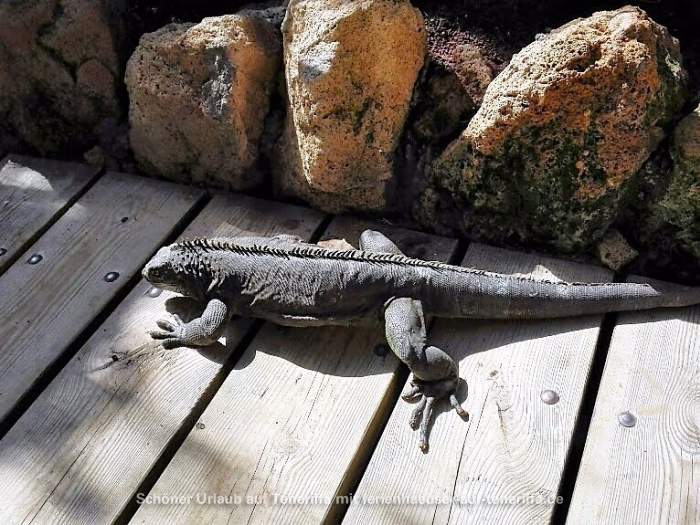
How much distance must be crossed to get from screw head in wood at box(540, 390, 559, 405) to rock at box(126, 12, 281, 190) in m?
1.76

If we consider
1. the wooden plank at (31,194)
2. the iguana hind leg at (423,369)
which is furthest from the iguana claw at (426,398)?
the wooden plank at (31,194)

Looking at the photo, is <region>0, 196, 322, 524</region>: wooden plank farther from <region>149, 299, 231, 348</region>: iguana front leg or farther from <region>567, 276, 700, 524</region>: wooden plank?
<region>567, 276, 700, 524</region>: wooden plank

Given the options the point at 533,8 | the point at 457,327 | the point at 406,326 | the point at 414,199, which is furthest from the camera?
the point at 533,8

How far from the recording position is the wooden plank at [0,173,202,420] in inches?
119

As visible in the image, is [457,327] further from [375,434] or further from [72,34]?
[72,34]

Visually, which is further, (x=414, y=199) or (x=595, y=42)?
(x=414, y=199)

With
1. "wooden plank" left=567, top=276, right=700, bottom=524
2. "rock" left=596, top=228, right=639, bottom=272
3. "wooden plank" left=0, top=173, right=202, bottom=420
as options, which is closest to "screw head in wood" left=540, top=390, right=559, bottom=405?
"wooden plank" left=567, top=276, right=700, bottom=524

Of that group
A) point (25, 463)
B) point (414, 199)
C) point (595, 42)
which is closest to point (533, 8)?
point (595, 42)

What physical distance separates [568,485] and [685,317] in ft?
2.90

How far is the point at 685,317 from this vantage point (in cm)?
290

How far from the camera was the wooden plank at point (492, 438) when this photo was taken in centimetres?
241

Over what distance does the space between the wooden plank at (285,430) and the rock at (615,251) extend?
1013 mm

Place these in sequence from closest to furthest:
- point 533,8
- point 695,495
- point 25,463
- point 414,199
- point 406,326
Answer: point 695,495 < point 25,463 < point 406,326 < point 414,199 < point 533,8

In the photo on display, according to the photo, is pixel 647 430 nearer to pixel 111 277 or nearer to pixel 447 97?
pixel 447 97
